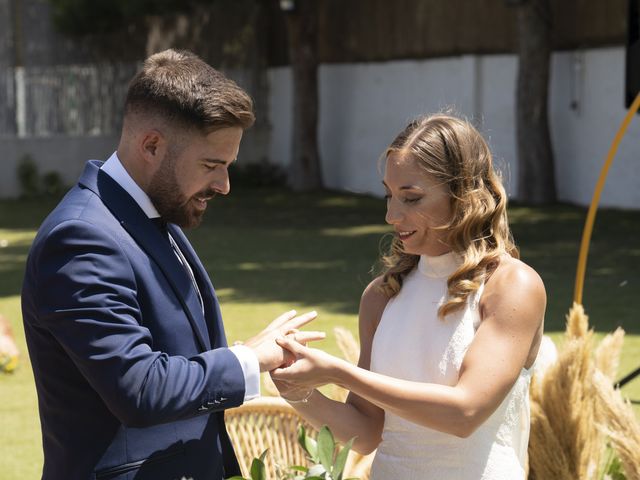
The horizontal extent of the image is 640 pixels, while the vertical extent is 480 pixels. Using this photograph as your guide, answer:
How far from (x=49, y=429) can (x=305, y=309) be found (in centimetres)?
710

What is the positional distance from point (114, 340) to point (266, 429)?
206 centimetres

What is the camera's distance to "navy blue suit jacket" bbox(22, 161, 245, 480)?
2.35 meters

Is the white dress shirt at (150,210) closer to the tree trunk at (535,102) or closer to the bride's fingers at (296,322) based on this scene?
the bride's fingers at (296,322)

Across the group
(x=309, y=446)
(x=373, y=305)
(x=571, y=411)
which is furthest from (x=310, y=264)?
(x=309, y=446)

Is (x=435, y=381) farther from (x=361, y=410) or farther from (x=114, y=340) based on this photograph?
(x=114, y=340)

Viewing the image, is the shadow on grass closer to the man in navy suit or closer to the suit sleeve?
the man in navy suit

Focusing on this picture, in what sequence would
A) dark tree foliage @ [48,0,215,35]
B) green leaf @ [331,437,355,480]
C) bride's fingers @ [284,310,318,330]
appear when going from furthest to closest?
dark tree foliage @ [48,0,215,35], bride's fingers @ [284,310,318,330], green leaf @ [331,437,355,480]

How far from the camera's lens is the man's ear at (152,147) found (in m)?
2.56

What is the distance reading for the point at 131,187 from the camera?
263 cm

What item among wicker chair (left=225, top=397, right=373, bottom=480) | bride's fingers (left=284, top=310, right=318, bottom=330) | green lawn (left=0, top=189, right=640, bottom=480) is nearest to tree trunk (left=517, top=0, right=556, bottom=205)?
green lawn (left=0, top=189, right=640, bottom=480)

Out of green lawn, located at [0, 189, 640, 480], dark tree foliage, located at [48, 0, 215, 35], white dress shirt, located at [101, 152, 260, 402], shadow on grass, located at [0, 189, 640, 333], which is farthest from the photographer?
dark tree foliage, located at [48, 0, 215, 35]

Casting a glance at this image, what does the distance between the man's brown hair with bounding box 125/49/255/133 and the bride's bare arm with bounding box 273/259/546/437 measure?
0.52m

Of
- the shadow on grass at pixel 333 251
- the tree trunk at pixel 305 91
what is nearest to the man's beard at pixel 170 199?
the shadow on grass at pixel 333 251

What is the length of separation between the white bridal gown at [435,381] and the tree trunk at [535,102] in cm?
1507
